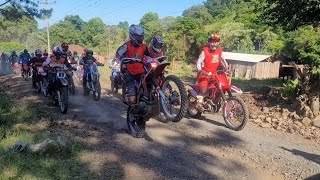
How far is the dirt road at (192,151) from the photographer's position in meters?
5.93

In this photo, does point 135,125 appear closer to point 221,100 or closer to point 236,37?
point 221,100

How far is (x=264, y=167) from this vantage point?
6.27 m

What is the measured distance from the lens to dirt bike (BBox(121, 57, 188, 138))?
6.73 m

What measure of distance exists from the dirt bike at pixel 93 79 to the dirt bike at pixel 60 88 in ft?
5.32

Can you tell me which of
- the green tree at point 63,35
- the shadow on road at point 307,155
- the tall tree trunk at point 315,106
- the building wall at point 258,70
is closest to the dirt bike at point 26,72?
the tall tree trunk at point 315,106

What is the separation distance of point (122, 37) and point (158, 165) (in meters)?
76.6

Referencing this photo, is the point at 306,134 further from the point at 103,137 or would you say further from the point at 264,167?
the point at 103,137

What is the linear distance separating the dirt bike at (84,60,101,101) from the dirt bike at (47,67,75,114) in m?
1.62

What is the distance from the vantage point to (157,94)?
697 cm

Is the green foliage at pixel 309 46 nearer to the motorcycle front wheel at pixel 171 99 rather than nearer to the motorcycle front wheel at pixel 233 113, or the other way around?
the motorcycle front wheel at pixel 233 113

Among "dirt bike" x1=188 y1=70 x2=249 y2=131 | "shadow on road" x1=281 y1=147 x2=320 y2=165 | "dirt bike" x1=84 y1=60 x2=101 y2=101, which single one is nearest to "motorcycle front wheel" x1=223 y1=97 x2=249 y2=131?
"dirt bike" x1=188 y1=70 x2=249 y2=131

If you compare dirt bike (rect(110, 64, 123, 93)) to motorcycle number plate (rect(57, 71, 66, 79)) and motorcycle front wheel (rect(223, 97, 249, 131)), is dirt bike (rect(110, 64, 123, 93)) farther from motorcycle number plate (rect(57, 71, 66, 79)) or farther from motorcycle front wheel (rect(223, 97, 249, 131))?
motorcycle front wheel (rect(223, 97, 249, 131))

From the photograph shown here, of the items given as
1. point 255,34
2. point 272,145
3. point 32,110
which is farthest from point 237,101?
point 255,34

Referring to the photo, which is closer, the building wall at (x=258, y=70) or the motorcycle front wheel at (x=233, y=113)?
the motorcycle front wheel at (x=233, y=113)
